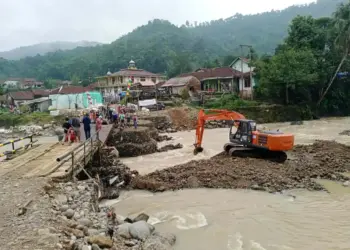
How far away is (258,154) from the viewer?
18453 millimetres

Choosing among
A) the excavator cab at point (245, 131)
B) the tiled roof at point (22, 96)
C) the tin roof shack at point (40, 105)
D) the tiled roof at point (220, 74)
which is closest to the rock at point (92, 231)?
the excavator cab at point (245, 131)

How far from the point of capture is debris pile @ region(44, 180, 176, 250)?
7.08 metres

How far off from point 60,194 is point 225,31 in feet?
592

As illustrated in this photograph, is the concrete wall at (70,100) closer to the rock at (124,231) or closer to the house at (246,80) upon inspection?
the house at (246,80)

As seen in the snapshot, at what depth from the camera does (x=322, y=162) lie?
17.5 meters

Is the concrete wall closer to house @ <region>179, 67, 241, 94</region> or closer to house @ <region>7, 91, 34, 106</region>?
house @ <region>7, 91, 34, 106</region>

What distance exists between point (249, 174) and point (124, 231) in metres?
7.90

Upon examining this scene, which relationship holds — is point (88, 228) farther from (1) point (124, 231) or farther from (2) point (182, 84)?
(2) point (182, 84)

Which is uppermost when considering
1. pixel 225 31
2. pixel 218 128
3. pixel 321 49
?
pixel 225 31

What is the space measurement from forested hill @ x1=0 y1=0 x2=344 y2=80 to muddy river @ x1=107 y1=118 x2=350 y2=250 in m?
66.9

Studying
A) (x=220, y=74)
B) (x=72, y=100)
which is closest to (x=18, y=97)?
(x=72, y=100)

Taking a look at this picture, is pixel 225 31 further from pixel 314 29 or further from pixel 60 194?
pixel 60 194

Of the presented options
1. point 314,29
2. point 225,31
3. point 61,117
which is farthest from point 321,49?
point 225,31

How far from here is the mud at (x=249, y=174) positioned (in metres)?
14.6
